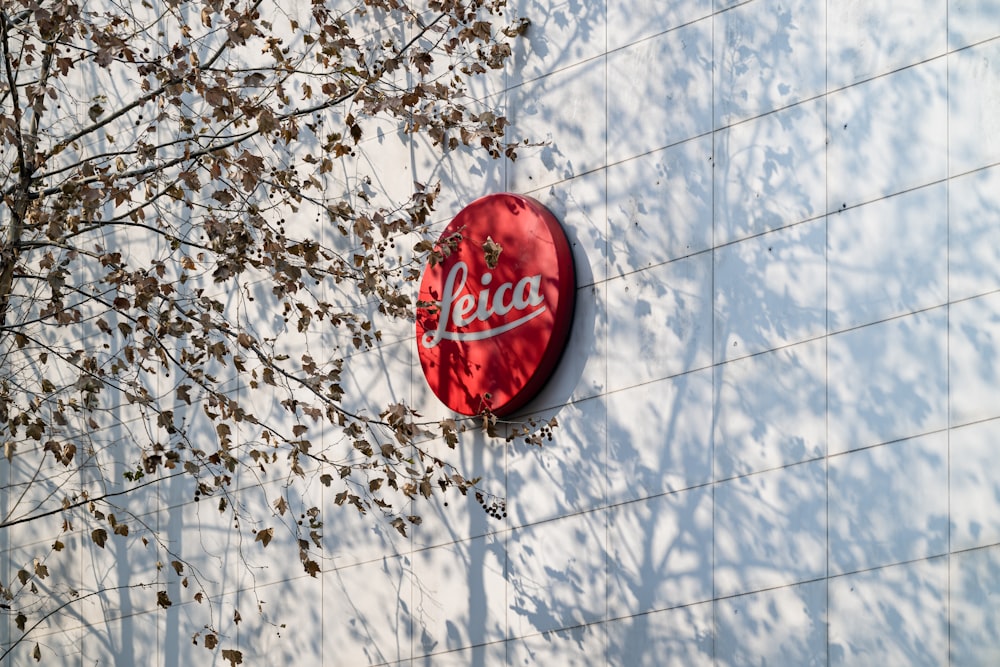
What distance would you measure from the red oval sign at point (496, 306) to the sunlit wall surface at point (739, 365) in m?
0.18

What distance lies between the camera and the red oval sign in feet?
28.0

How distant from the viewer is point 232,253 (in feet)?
27.1

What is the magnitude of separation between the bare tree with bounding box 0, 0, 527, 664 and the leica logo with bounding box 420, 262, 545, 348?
0.27 m

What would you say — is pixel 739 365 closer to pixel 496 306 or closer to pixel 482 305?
pixel 496 306

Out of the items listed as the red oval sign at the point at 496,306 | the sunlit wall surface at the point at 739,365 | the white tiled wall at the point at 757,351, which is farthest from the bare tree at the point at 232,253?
the white tiled wall at the point at 757,351

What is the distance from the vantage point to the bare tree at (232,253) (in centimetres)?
794

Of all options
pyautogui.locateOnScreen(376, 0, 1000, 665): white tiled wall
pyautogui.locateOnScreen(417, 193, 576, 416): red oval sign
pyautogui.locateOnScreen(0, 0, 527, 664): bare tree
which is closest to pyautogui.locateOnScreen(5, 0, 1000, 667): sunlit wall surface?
pyautogui.locateOnScreen(376, 0, 1000, 665): white tiled wall

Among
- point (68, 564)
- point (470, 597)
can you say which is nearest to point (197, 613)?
point (68, 564)

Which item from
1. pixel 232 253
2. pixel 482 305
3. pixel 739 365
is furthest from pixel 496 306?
pixel 739 365

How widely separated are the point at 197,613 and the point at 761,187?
5.26m

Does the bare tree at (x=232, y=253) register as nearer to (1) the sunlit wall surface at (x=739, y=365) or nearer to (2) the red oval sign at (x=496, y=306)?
(2) the red oval sign at (x=496, y=306)

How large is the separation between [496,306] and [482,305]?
116 mm

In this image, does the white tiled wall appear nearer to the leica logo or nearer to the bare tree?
the leica logo

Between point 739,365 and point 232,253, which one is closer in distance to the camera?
point 739,365
